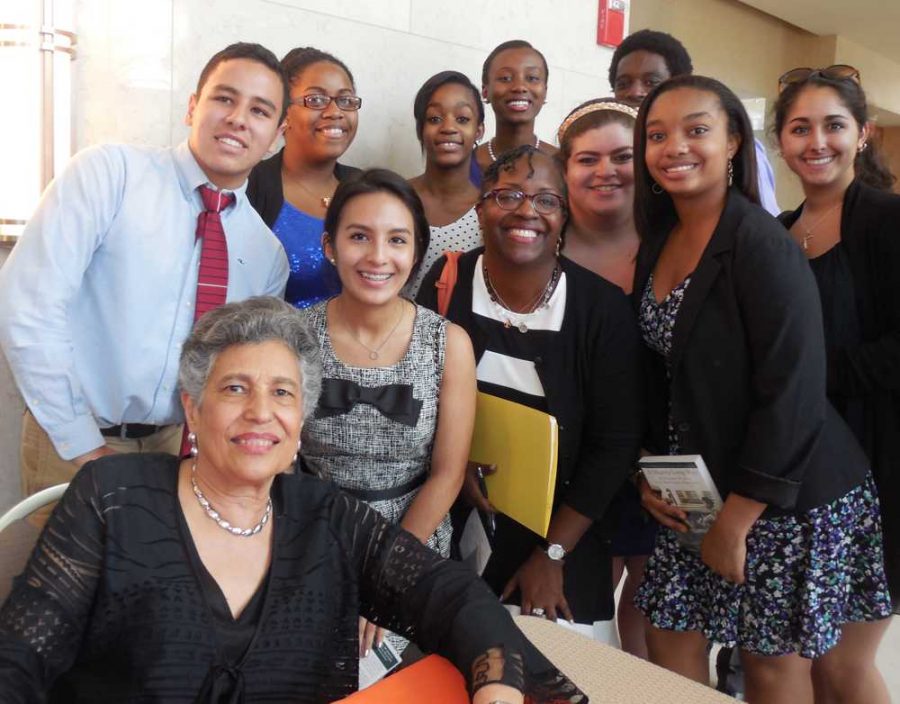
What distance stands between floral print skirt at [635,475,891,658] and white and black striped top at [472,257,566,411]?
1.95 feet

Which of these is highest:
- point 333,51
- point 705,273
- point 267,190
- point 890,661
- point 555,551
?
point 333,51

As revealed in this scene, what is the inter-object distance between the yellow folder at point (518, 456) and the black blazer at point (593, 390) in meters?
0.14

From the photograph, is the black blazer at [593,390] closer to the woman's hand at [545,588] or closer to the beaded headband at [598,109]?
the woman's hand at [545,588]

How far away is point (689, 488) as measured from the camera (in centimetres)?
204

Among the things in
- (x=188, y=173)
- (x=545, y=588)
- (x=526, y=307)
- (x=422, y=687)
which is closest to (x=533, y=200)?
(x=526, y=307)

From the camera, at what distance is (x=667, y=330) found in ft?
6.87

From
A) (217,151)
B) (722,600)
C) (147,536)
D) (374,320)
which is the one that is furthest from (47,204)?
(722,600)

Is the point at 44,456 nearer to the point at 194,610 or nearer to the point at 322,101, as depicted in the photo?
the point at 194,610

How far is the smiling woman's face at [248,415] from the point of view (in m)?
1.56

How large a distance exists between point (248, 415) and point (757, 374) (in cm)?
111

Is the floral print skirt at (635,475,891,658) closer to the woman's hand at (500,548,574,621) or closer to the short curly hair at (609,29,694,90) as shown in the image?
the woman's hand at (500,548,574,621)

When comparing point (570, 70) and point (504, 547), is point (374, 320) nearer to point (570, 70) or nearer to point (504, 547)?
point (504, 547)

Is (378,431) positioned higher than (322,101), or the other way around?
(322,101)

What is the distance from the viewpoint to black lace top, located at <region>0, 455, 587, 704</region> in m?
1.40
